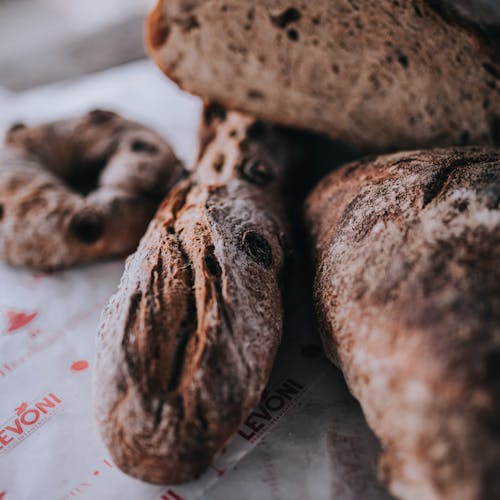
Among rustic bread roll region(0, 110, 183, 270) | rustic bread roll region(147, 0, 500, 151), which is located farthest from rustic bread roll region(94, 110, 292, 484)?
rustic bread roll region(147, 0, 500, 151)

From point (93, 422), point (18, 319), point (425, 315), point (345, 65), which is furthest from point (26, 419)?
point (345, 65)

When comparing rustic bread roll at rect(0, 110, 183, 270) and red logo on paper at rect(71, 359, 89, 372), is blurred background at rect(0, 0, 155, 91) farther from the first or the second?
red logo on paper at rect(71, 359, 89, 372)

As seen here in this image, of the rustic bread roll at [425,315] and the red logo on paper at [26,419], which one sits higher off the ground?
the rustic bread roll at [425,315]

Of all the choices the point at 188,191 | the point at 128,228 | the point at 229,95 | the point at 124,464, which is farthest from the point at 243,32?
the point at 124,464

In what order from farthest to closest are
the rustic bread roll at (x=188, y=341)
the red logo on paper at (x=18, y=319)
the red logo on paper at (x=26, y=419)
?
the red logo on paper at (x=18, y=319)
the red logo on paper at (x=26, y=419)
the rustic bread roll at (x=188, y=341)

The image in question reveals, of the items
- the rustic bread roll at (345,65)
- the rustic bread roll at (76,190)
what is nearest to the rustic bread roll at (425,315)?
the rustic bread roll at (345,65)

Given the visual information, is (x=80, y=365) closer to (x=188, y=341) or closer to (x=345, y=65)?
(x=188, y=341)

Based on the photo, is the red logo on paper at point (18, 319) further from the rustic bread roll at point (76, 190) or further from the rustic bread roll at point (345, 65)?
the rustic bread roll at point (345, 65)
